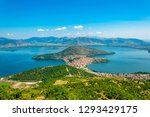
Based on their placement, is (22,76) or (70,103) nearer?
(70,103)

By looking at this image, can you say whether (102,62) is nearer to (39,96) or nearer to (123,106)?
(39,96)

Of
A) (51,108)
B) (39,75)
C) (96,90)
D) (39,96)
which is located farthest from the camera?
(39,75)

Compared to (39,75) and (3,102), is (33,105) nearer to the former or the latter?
(3,102)

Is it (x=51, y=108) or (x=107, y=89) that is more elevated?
(x=51, y=108)

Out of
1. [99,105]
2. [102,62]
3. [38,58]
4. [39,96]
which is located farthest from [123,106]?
[38,58]

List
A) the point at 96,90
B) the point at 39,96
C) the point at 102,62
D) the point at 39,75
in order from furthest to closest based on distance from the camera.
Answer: the point at 102,62 < the point at 39,75 < the point at 96,90 < the point at 39,96

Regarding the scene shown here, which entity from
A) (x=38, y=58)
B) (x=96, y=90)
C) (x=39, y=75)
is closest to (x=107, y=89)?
(x=96, y=90)

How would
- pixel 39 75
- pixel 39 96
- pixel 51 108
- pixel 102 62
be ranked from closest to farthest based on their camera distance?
pixel 51 108, pixel 39 96, pixel 39 75, pixel 102 62

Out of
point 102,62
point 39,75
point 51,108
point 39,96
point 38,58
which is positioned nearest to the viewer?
point 51,108

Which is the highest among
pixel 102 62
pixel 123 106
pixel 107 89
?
pixel 123 106
